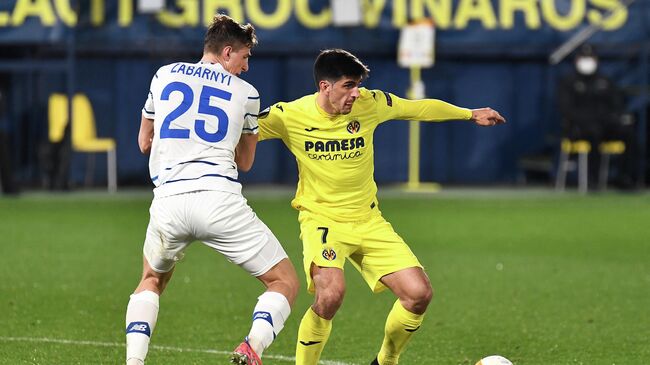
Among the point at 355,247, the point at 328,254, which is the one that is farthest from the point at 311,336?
the point at 355,247

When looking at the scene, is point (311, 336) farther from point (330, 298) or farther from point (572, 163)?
point (572, 163)

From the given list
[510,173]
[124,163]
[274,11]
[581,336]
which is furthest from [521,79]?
[581,336]

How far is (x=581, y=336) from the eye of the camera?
344 inches

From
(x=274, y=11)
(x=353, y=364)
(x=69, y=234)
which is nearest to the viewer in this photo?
(x=353, y=364)

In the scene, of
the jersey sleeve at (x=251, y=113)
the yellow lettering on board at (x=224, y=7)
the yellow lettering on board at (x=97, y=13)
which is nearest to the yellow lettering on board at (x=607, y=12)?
the yellow lettering on board at (x=224, y=7)

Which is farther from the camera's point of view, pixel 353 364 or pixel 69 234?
pixel 69 234

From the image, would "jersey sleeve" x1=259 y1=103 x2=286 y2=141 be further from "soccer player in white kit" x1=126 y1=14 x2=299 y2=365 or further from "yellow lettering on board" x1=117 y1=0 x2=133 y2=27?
"yellow lettering on board" x1=117 y1=0 x2=133 y2=27

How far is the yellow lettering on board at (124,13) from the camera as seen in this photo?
68.8ft

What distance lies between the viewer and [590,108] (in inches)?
848

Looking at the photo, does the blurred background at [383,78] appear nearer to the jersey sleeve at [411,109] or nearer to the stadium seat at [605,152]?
the stadium seat at [605,152]

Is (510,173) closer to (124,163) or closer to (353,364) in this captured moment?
(124,163)

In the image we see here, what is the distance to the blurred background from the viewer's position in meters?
21.1

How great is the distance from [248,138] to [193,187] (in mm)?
480

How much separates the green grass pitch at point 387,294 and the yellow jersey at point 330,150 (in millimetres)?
1000
